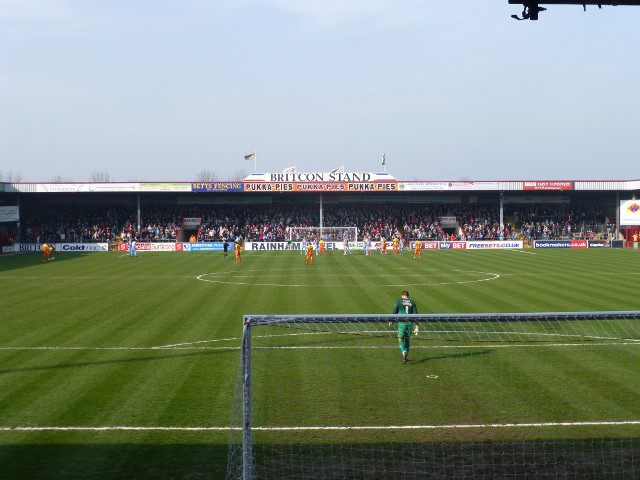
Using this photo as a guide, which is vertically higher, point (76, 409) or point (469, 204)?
point (469, 204)

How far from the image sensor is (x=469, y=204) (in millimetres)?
67250

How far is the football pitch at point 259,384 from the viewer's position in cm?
871

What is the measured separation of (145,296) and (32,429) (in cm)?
1494

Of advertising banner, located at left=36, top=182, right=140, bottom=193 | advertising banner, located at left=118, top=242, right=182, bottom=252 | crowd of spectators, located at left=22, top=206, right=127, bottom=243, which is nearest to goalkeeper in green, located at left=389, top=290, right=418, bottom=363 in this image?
advertising banner, located at left=118, top=242, right=182, bottom=252

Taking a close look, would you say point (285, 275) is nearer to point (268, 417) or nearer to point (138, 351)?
point (138, 351)

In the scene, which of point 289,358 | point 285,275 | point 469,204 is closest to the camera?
point 289,358

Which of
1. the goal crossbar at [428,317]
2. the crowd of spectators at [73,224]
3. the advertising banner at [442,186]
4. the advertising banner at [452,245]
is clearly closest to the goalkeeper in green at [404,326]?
the goal crossbar at [428,317]

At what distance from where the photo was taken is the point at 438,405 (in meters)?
10.5

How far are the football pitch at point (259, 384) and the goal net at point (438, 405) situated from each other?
47mm

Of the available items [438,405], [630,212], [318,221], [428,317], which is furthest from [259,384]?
[630,212]

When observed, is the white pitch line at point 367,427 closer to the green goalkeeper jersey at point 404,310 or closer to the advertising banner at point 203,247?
the green goalkeeper jersey at point 404,310

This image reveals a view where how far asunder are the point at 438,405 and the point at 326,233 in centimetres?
4933

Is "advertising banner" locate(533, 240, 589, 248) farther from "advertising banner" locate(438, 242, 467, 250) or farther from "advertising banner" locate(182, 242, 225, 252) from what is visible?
"advertising banner" locate(182, 242, 225, 252)

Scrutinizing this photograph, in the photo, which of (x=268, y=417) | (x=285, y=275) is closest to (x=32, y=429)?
(x=268, y=417)
